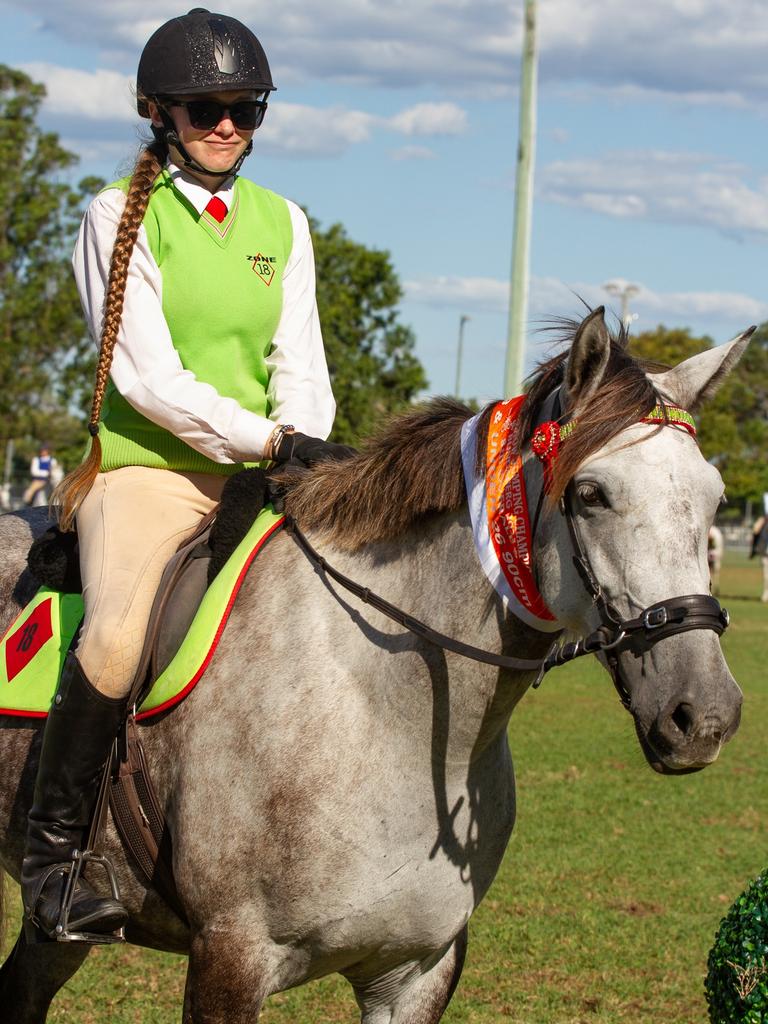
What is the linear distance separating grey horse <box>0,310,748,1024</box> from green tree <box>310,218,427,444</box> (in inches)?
1194

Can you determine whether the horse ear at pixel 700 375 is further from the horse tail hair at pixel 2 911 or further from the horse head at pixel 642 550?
the horse tail hair at pixel 2 911

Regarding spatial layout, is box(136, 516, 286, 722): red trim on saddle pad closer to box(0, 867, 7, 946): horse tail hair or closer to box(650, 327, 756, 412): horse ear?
box(650, 327, 756, 412): horse ear

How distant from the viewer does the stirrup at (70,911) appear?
3709 mm

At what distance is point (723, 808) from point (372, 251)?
28.4 meters

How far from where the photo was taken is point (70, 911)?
3.73m

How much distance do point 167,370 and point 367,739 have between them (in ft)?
4.21

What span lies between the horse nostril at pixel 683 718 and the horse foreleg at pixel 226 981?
1409 mm

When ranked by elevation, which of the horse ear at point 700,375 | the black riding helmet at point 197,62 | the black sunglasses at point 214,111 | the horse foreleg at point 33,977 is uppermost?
the black riding helmet at point 197,62

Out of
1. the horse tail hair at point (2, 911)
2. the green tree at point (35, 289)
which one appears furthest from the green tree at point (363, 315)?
the horse tail hair at point (2, 911)

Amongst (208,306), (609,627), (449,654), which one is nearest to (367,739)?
(449,654)

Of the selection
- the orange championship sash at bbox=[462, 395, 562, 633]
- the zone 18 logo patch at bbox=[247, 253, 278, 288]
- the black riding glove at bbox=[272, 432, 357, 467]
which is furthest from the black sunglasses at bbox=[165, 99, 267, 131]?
the orange championship sash at bbox=[462, 395, 562, 633]

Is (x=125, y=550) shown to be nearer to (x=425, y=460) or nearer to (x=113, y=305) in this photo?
(x=113, y=305)

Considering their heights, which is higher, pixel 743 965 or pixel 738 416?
pixel 738 416

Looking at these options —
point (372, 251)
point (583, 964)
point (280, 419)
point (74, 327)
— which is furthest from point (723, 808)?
point (74, 327)
